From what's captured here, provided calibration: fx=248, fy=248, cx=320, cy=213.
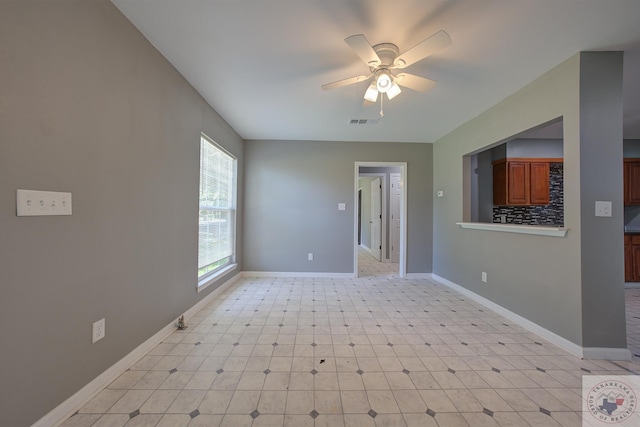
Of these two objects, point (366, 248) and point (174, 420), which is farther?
point (366, 248)

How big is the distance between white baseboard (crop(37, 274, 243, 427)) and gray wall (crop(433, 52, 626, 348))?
344 cm

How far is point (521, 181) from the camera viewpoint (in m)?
4.02

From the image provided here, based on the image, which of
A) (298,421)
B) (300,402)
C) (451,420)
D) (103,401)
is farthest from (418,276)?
(103,401)

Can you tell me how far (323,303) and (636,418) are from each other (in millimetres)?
2454

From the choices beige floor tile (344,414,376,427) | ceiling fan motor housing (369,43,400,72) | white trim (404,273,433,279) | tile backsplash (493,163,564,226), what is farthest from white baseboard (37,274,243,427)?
tile backsplash (493,163,564,226)

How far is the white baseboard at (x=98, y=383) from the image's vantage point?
1.26 m

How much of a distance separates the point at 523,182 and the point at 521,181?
0.04 m

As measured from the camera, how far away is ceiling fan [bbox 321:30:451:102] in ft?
5.19

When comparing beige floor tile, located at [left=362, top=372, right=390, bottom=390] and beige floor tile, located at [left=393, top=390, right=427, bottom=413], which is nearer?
beige floor tile, located at [left=393, top=390, right=427, bottom=413]

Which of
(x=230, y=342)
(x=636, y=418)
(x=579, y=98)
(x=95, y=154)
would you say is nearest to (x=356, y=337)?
(x=230, y=342)

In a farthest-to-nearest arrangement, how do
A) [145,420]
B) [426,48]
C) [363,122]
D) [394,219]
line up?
[394,219], [363,122], [426,48], [145,420]

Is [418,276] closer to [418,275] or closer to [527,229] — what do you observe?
[418,275]

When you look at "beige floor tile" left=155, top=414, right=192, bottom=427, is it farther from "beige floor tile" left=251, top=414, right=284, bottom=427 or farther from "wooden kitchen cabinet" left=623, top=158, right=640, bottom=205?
A: "wooden kitchen cabinet" left=623, top=158, right=640, bottom=205

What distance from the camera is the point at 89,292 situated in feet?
4.78
